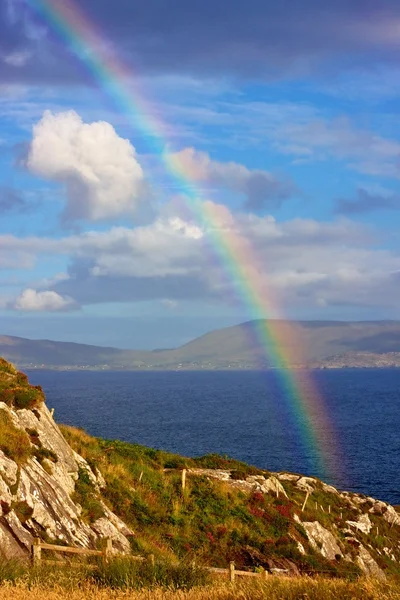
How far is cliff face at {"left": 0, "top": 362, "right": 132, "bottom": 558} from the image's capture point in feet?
79.7

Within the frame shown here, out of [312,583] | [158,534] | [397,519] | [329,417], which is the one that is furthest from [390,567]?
[329,417]

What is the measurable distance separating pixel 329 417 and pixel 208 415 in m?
34.3

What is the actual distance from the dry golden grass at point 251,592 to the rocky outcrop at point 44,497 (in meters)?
5.98

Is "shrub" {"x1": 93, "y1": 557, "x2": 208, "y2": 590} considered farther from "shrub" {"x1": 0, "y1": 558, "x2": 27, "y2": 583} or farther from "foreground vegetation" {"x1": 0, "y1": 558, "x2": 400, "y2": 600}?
"shrub" {"x1": 0, "y1": 558, "x2": 27, "y2": 583}

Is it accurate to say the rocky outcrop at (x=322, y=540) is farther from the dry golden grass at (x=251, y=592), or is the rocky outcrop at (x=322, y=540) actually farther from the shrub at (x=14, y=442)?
the dry golden grass at (x=251, y=592)

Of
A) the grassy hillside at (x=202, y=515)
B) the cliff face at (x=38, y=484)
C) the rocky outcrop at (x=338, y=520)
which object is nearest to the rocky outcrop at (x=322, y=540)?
the rocky outcrop at (x=338, y=520)

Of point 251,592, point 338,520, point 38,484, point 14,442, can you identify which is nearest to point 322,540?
point 338,520

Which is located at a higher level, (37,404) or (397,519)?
(37,404)

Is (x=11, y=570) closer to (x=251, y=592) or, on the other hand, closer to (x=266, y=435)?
(x=251, y=592)

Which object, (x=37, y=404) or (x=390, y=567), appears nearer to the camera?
(x=37, y=404)

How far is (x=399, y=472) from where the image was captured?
9825cm

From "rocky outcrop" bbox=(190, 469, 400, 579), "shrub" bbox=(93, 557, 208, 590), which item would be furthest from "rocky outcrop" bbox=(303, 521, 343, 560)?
"shrub" bbox=(93, 557, 208, 590)

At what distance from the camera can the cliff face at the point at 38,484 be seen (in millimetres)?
24298

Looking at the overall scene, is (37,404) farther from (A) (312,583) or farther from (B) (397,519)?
(B) (397,519)
